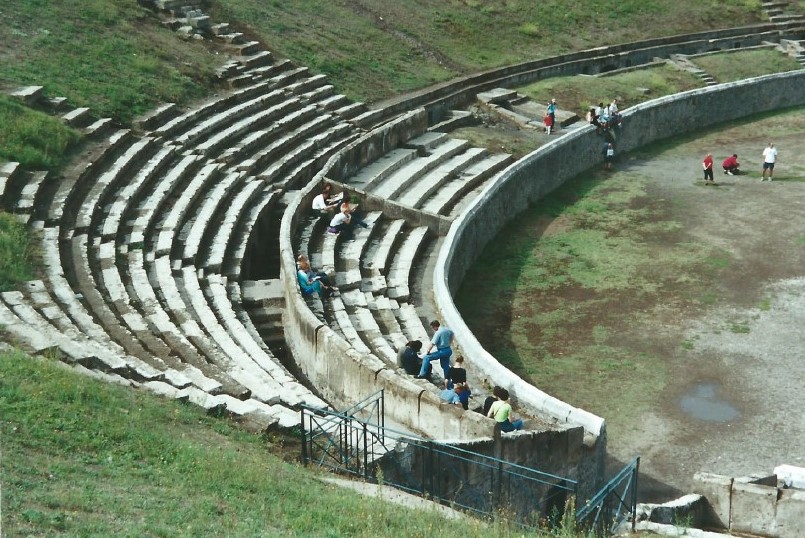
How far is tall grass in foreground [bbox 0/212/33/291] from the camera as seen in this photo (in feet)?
61.3

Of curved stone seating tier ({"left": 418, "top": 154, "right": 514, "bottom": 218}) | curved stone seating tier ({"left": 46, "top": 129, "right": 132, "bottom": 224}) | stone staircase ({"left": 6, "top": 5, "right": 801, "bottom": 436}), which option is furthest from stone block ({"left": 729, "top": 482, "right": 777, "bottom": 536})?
curved stone seating tier ({"left": 46, "top": 129, "right": 132, "bottom": 224})

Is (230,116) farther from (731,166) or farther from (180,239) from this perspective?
(731,166)

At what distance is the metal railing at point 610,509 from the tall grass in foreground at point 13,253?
1019 centimetres

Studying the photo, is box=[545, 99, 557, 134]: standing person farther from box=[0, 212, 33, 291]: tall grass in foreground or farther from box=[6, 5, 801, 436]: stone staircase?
box=[0, 212, 33, 291]: tall grass in foreground

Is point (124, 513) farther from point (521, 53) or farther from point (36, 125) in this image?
point (521, 53)

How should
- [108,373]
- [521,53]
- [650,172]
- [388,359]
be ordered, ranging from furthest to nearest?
1. [521,53]
2. [650,172]
3. [388,359]
4. [108,373]

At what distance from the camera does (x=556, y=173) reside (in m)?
33.2

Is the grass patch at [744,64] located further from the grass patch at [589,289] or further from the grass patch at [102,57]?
the grass patch at [102,57]

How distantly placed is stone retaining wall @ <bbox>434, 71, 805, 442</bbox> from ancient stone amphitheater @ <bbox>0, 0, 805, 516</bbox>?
0.22 feet

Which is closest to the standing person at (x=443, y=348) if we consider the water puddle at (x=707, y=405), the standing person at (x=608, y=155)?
the water puddle at (x=707, y=405)

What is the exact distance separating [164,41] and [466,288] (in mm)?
12639

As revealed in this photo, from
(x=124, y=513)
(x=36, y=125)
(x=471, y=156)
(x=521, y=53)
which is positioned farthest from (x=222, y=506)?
(x=521, y=53)

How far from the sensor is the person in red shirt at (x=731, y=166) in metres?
33.6

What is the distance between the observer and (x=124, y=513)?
35.9ft
